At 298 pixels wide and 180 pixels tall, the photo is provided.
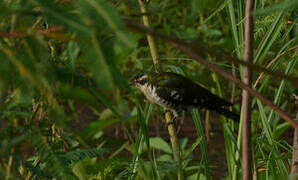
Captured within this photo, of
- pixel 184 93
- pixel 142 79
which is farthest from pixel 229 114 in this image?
pixel 142 79

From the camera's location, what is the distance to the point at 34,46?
2.10ft

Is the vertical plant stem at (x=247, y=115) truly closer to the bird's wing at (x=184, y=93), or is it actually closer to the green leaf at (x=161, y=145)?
the bird's wing at (x=184, y=93)

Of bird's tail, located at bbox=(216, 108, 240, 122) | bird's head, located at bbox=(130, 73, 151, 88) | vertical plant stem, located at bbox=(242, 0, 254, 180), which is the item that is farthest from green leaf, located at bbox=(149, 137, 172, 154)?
vertical plant stem, located at bbox=(242, 0, 254, 180)

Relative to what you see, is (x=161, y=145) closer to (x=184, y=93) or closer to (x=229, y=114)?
(x=184, y=93)

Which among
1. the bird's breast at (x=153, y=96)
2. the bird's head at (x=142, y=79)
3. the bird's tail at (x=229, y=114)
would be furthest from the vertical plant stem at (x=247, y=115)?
the bird's head at (x=142, y=79)

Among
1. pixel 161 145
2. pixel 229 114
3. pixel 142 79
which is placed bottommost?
pixel 161 145

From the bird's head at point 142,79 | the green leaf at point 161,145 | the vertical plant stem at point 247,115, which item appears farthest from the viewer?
the green leaf at point 161,145

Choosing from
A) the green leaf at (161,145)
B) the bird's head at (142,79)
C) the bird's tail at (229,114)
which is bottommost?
the green leaf at (161,145)

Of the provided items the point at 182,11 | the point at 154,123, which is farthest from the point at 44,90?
the point at 182,11

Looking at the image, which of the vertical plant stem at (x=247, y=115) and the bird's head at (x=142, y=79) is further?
the bird's head at (x=142, y=79)

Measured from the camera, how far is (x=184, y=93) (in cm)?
247

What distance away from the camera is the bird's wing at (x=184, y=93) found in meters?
2.41

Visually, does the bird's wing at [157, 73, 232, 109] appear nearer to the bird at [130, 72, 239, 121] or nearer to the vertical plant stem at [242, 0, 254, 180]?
the bird at [130, 72, 239, 121]

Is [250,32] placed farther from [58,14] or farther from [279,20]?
[58,14]
